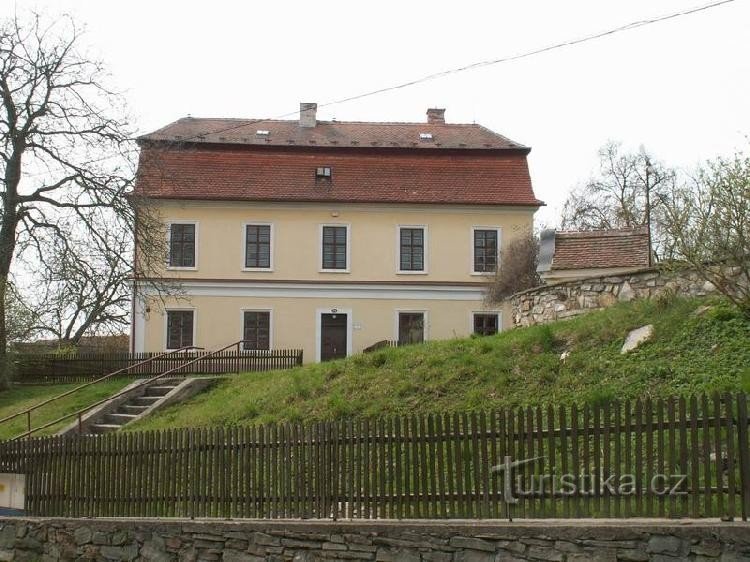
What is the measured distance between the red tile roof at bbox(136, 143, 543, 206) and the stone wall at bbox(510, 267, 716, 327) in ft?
50.9

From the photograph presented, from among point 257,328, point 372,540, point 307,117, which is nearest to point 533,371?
point 372,540

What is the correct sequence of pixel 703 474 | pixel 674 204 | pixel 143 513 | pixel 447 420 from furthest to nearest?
pixel 674 204 < pixel 143 513 < pixel 447 420 < pixel 703 474

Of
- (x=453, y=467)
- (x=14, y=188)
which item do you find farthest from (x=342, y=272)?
(x=453, y=467)

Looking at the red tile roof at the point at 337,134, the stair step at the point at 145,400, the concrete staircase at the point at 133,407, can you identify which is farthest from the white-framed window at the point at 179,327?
the stair step at the point at 145,400

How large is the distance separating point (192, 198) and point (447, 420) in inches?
988

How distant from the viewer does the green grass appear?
20062mm

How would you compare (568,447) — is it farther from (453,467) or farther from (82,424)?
(82,424)

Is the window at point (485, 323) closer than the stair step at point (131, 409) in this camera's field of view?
No

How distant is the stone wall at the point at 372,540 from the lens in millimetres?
7278

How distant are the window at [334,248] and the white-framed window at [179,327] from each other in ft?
17.6

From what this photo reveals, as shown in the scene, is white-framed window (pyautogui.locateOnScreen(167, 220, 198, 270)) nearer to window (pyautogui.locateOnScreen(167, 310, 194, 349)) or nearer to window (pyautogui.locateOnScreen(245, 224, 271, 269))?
window (pyautogui.locateOnScreen(167, 310, 194, 349))

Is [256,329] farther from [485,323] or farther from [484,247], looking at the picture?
[484,247]

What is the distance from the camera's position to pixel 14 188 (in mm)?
22359

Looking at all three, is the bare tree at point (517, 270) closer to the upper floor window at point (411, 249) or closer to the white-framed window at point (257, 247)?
the upper floor window at point (411, 249)
